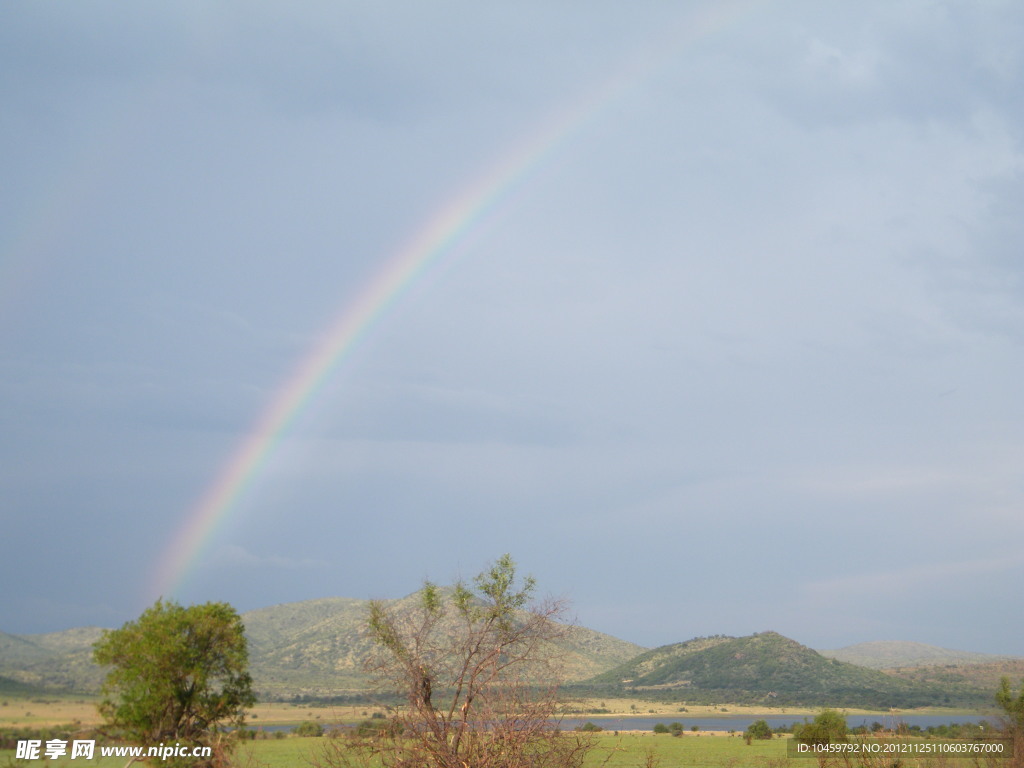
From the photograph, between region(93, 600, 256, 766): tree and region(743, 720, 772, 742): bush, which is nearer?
region(93, 600, 256, 766): tree

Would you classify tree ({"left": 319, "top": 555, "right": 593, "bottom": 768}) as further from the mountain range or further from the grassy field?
the mountain range

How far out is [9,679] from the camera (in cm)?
7062

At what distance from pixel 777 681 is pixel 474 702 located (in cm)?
18274

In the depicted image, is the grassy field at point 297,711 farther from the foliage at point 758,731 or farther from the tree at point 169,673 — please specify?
the foliage at point 758,731

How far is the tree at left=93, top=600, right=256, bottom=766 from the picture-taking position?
36969 millimetres

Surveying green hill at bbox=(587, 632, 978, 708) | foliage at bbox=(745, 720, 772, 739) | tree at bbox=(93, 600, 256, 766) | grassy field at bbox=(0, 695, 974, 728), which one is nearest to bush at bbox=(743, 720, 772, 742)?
foliage at bbox=(745, 720, 772, 739)

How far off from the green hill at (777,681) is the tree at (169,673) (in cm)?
12549

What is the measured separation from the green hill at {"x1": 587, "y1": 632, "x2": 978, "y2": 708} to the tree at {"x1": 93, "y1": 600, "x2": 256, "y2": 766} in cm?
12549

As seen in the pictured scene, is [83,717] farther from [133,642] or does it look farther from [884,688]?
[884,688]

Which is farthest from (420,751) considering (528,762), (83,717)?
(83,717)

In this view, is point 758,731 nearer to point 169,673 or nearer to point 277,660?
point 169,673

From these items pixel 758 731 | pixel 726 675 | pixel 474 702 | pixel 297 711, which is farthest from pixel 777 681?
pixel 474 702

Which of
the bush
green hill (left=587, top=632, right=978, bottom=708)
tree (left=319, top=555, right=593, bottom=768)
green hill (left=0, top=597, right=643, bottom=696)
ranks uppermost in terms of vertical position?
tree (left=319, top=555, right=593, bottom=768)

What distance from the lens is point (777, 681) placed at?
17138 centimetres
